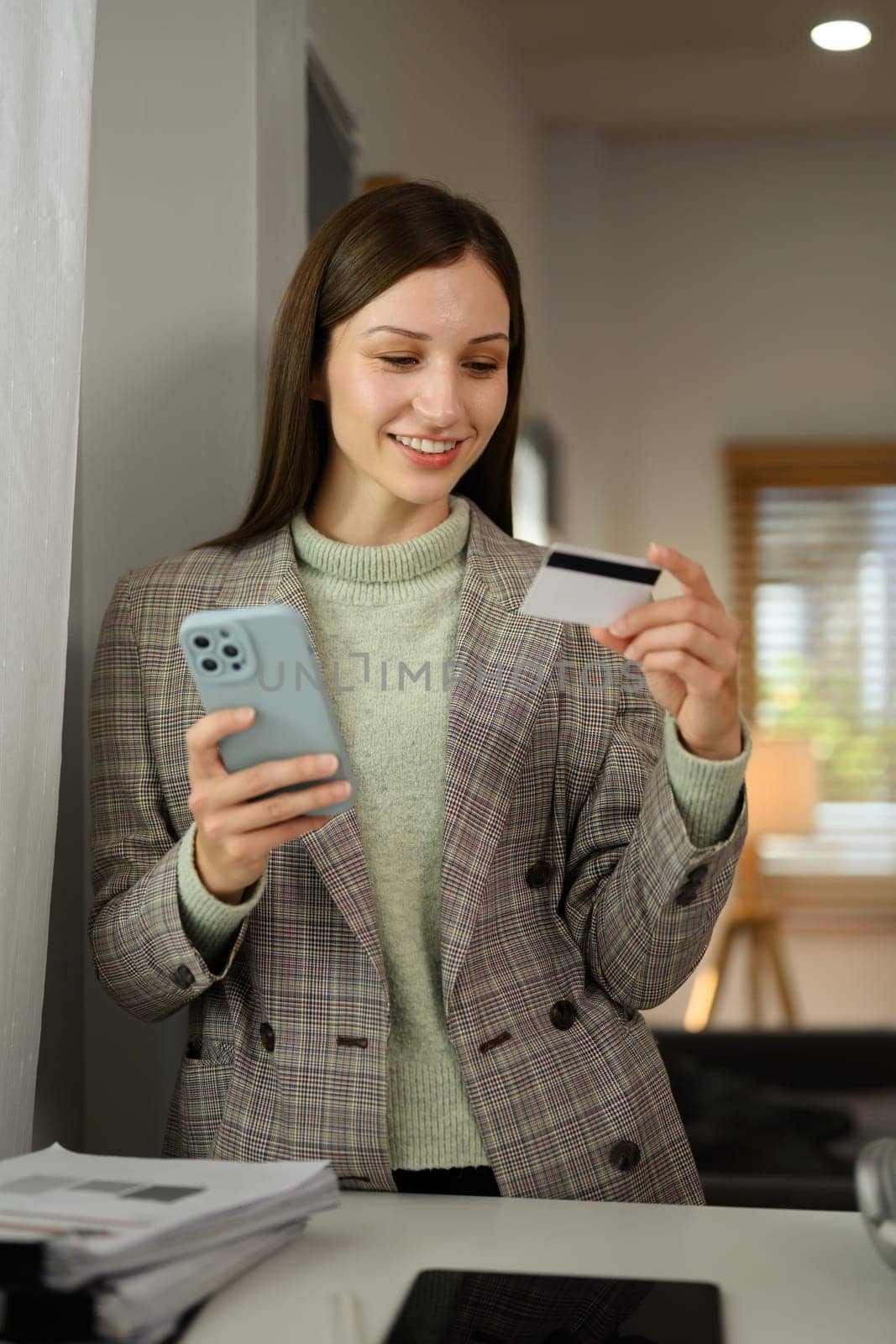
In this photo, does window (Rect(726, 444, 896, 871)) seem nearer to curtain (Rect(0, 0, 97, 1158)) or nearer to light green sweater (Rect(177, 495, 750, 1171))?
light green sweater (Rect(177, 495, 750, 1171))

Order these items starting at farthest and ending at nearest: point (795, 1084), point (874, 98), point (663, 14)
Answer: point (874, 98) < point (663, 14) < point (795, 1084)

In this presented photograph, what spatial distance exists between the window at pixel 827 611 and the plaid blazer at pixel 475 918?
333 cm

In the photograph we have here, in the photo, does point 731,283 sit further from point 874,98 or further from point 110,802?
point 110,802

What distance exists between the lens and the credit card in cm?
75

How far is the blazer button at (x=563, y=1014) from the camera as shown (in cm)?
100

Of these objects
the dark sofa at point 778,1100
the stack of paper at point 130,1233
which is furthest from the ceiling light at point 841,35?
the stack of paper at point 130,1233

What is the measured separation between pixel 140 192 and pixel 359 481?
39 cm

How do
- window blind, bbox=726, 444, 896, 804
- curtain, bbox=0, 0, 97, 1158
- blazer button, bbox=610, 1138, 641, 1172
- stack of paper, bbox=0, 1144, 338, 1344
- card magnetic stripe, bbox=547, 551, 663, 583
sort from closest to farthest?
1. stack of paper, bbox=0, 1144, 338, 1344
2. card magnetic stripe, bbox=547, 551, 663, 583
3. curtain, bbox=0, 0, 97, 1158
4. blazer button, bbox=610, 1138, 641, 1172
5. window blind, bbox=726, 444, 896, 804

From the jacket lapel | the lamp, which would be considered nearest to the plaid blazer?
the jacket lapel

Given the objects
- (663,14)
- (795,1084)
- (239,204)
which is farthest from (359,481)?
(663,14)

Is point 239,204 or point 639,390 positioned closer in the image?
point 239,204

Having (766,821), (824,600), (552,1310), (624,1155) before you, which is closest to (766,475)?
(824,600)

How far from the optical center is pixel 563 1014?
39.6 inches

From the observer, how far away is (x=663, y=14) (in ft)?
11.6
